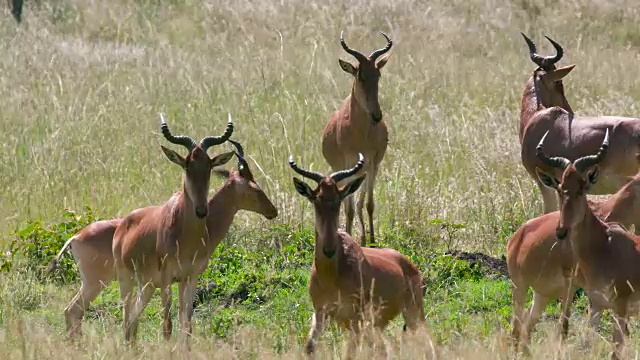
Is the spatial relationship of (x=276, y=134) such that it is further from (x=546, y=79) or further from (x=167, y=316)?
(x=167, y=316)

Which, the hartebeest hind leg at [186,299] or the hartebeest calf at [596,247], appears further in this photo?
the hartebeest hind leg at [186,299]

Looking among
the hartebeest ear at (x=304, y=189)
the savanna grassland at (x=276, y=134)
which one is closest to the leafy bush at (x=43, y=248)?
the savanna grassland at (x=276, y=134)

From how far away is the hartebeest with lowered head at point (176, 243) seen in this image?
35.4 ft

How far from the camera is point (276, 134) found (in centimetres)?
1997

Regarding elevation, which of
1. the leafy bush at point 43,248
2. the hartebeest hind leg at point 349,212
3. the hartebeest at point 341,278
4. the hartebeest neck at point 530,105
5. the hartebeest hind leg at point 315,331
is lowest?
the leafy bush at point 43,248

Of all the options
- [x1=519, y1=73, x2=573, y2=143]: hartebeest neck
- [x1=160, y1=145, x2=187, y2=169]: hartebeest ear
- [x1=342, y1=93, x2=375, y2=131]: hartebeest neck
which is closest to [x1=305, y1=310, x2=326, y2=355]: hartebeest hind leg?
[x1=160, y1=145, x2=187, y2=169]: hartebeest ear

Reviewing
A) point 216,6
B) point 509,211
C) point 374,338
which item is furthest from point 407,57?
point 374,338

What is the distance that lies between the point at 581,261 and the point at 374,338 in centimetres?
249

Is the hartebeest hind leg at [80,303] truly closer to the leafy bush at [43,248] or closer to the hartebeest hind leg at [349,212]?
the leafy bush at [43,248]

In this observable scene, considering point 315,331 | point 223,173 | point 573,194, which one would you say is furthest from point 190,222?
point 573,194

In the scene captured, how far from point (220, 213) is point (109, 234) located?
1.09 meters

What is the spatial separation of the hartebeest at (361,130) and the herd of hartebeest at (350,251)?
2.84 m

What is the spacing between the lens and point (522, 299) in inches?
417

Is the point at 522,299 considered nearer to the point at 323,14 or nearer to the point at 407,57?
the point at 407,57
